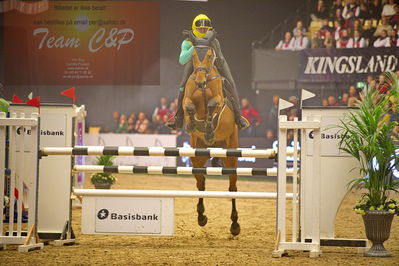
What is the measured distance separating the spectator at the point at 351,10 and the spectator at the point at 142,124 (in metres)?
4.37

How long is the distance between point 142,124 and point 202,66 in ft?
20.8

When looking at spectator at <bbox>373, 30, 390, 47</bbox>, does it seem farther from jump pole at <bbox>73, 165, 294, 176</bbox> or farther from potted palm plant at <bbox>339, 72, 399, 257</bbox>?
potted palm plant at <bbox>339, 72, 399, 257</bbox>

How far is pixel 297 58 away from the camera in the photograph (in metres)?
13.2

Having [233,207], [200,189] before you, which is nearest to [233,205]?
[233,207]

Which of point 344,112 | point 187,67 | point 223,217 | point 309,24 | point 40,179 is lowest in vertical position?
point 223,217

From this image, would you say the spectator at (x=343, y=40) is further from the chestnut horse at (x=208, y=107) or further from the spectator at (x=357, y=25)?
the chestnut horse at (x=208, y=107)

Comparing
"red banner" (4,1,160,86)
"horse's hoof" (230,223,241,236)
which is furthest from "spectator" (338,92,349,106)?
"horse's hoof" (230,223,241,236)

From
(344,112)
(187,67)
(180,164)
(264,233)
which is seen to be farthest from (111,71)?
(344,112)

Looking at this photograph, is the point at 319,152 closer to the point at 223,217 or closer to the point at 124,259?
the point at 124,259

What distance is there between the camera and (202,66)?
7.50 metres

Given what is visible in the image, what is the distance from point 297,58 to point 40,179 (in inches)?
322

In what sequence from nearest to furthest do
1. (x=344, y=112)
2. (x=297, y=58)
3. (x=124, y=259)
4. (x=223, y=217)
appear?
(x=124, y=259) < (x=344, y=112) < (x=223, y=217) < (x=297, y=58)

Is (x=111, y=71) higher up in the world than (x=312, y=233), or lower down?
higher up

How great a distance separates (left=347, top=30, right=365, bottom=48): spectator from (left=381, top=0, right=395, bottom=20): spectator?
22.3 inches
